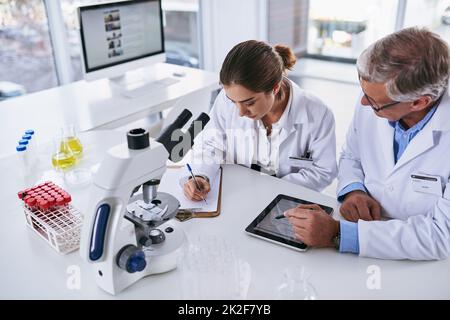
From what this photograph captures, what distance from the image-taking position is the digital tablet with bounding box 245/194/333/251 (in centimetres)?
121

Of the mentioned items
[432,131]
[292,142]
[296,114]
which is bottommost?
[292,142]

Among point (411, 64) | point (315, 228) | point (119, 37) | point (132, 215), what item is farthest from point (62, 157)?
point (411, 64)

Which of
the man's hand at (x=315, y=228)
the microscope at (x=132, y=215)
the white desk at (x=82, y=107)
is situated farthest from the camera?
the white desk at (x=82, y=107)

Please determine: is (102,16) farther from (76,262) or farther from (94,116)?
(76,262)

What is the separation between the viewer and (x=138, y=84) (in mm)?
2707

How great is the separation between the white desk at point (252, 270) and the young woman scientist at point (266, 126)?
227 mm

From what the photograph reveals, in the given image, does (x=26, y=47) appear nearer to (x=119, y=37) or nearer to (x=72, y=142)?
(x=119, y=37)

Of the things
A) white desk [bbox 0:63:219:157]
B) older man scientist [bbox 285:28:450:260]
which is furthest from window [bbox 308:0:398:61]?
older man scientist [bbox 285:28:450:260]

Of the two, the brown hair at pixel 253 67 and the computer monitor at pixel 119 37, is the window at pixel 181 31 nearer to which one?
the computer monitor at pixel 119 37

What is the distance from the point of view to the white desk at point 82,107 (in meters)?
2.15

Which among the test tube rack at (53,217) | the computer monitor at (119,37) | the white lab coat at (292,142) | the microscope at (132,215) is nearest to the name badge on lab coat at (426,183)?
the white lab coat at (292,142)

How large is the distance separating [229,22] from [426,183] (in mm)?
3312

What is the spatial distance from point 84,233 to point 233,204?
0.53 m

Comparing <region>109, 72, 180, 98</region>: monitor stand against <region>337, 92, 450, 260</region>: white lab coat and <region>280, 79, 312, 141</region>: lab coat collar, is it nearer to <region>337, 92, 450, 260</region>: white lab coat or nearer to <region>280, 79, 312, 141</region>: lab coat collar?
<region>280, 79, 312, 141</region>: lab coat collar
